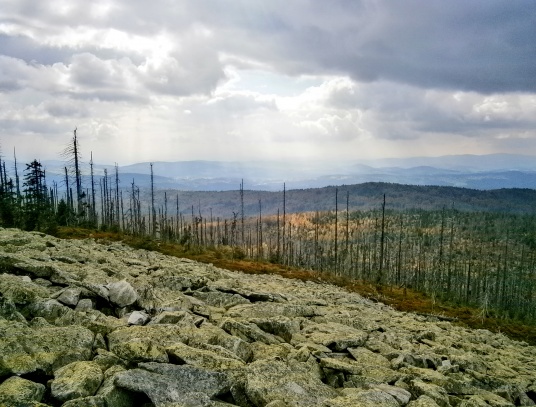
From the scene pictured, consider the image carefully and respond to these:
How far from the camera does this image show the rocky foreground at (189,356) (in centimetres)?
727

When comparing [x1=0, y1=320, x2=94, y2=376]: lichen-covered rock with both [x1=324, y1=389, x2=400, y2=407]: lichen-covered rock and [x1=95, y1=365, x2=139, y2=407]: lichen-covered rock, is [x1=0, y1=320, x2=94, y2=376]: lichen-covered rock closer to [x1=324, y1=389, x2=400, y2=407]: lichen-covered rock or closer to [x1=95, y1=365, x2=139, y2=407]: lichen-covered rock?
[x1=95, y1=365, x2=139, y2=407]: lichen-covered rock

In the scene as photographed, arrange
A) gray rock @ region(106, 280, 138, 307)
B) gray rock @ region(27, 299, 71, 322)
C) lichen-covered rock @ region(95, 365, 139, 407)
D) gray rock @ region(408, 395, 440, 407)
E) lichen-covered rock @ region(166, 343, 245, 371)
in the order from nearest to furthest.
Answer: lichen-covered rock @ region(95, 365, 139, 407), lichen-covered rock @ region(166, 343, 245, 371), gray rock @ region(408, 395, 440, 407), gray rock @ region(27, 299, 71, 322), gray rock @ region(106, 280, 138, 307)

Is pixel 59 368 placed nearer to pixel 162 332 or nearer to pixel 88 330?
pixel 88 330

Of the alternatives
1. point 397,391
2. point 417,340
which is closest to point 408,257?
point 417,340

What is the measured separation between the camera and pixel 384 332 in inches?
717

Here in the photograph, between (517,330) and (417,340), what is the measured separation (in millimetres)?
34405

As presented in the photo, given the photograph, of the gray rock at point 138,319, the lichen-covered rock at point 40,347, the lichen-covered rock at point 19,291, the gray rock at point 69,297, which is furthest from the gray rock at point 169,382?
the lichen-covered rock at point 19,291

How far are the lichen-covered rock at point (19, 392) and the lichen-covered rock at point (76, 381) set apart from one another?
30 cm

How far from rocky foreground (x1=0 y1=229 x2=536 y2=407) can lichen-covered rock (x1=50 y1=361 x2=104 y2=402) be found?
0.07 ft

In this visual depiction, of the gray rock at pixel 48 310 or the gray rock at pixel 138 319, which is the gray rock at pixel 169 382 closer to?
the gray rock at pixel 138 319

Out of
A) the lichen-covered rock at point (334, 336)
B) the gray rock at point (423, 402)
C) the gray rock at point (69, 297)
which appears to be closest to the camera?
the gray rock at point (423, 402)

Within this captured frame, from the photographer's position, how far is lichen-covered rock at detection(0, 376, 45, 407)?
616 cm

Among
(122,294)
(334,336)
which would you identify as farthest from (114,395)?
(334,336)

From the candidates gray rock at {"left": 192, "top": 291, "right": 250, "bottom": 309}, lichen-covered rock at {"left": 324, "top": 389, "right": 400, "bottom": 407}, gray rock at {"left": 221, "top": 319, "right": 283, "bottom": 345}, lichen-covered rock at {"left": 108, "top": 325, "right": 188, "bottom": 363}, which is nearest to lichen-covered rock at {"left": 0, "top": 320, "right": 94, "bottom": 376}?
lichen-covered rock at {"left": 108, "top": 325, "right": 188, "bottom": 363}
